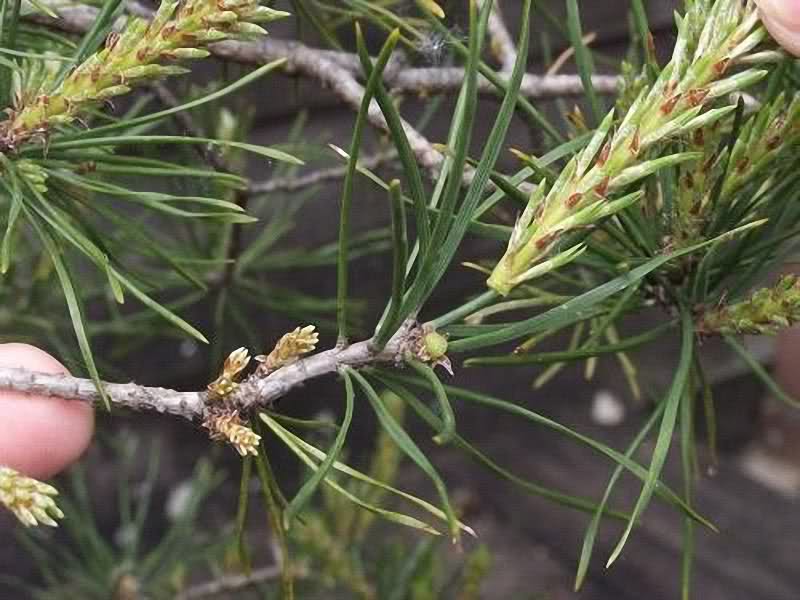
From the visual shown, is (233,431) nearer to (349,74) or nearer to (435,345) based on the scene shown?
(435,345)

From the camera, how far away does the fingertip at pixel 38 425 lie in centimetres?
23

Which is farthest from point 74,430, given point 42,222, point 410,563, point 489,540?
point 489,540

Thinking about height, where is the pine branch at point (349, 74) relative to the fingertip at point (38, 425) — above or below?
above

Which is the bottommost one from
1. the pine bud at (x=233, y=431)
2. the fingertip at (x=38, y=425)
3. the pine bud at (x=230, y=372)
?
the fingertip at (x=38, y=425)

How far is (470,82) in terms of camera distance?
7.5 inches

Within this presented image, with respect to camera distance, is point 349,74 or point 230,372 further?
point 349,74

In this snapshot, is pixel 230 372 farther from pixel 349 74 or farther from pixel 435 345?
pixel 349 74

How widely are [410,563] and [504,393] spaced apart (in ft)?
1.53

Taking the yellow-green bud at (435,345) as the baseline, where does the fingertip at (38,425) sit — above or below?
below

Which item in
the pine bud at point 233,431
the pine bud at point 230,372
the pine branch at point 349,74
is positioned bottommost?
the pine bud at point 233,431

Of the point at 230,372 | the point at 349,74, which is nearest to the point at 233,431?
the point at 230,372

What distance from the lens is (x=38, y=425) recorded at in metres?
0.23

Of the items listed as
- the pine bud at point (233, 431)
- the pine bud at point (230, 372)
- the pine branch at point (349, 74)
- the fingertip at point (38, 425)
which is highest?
the pine branch at point (349, 74)

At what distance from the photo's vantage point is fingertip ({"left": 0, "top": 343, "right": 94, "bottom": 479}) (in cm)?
23
